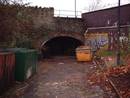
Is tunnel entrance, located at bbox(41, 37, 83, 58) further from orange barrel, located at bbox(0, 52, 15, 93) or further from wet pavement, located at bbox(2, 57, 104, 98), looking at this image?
orange barrel, located at bbox(0, 52, 15, 93)

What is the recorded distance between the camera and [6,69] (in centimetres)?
1262

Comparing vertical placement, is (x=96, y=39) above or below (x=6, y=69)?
above

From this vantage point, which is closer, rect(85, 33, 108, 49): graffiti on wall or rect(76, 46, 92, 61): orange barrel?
rect(76, 46, 92, 61): orange barrel

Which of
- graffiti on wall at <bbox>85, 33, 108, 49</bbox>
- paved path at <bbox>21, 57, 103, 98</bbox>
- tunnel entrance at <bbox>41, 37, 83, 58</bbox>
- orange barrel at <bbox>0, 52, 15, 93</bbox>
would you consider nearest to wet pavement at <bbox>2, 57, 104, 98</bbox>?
paved path at <bbox>21, 57, 103, 98</bbox>

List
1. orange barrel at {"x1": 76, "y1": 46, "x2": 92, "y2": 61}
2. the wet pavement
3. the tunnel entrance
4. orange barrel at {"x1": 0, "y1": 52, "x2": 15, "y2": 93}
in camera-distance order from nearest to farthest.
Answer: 1. orange barrel at {"x1": 0, "y1": 52, "x2": 15, "y2": 93}
2. the wet pavement
3. orange barrel at {"x1": 76, "y1": 46, "x2": 92, "y2": 61}
4. the tunnel entrance

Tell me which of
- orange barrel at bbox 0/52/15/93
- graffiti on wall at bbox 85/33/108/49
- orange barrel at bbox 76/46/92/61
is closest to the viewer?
orange barrel at bbox 0/52/15/93

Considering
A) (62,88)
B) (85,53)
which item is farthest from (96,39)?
(62,88)

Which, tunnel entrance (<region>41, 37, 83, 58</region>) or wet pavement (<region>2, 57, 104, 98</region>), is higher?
tunnel entrance (<region>41, 37, 83, 58</region>)

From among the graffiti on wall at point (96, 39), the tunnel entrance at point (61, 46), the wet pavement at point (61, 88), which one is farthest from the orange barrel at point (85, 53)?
the tunnel entrance at point (61, 46)

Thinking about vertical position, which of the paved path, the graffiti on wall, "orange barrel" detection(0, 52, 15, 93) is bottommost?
the paved path

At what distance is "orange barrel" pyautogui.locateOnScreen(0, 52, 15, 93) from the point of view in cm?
1195

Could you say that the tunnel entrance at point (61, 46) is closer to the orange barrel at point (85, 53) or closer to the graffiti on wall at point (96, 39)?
the graffiti on wall at point (96, 39)

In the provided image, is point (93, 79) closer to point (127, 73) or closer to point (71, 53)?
point (127, 73)

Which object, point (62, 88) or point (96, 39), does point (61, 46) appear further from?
point (62, 88)
